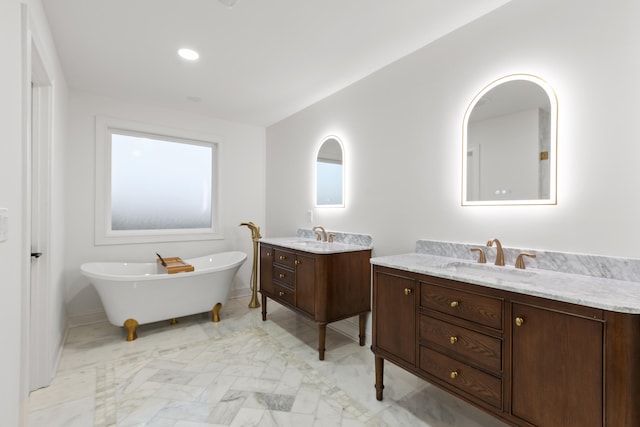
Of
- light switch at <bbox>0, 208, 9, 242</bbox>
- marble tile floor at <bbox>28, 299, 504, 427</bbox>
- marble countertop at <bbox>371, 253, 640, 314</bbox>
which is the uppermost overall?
light switch at <bbox>0, 208, 9, 242</bbox>

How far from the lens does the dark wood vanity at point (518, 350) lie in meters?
1.07

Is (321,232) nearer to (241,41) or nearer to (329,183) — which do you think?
(329,183)

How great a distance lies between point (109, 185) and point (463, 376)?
149 inches

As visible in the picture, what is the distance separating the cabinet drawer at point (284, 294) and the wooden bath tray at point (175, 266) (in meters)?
0.92

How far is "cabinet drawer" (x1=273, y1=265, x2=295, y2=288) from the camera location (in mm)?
2828

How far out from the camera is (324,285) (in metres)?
2.47

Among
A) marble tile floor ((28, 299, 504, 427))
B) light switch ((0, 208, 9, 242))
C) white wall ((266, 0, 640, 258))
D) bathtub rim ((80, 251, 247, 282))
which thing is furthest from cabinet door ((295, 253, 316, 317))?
light switch ((0, 208, 9, 242))

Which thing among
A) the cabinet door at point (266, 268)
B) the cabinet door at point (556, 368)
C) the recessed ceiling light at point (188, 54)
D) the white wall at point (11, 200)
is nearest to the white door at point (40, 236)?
the white wall at point (11, 200)

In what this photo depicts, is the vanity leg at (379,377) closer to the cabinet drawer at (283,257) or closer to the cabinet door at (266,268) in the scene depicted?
the cabinet drawer at (283,257)

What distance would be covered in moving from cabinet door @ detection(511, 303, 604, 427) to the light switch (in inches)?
83.1

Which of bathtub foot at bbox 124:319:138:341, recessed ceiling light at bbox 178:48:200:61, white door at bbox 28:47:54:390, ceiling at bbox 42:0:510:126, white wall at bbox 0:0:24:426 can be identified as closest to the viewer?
white wall at bbox 0:0:24:426

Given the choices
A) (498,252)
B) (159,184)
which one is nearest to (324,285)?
(498,252)

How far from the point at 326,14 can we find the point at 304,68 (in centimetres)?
74

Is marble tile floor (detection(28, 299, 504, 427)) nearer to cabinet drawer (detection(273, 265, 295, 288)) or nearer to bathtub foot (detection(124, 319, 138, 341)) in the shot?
bathtub foot (detection(124, 319, 138, 341))
